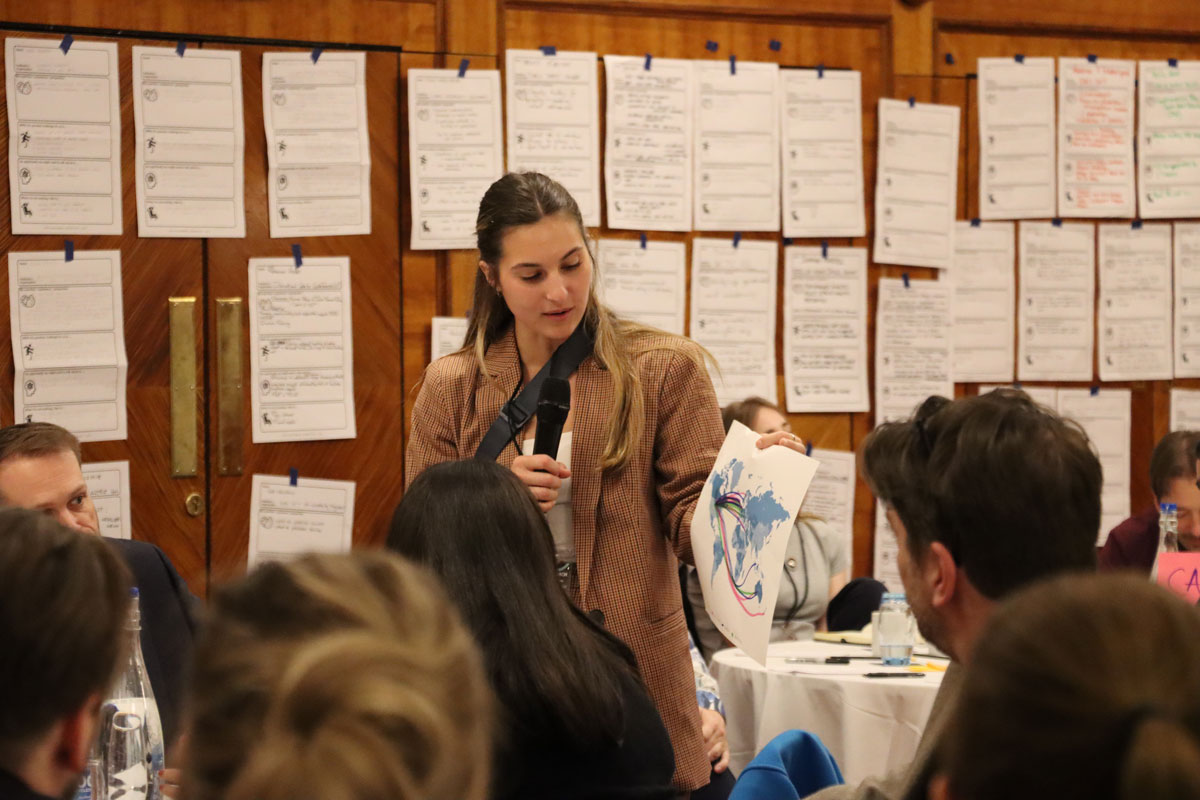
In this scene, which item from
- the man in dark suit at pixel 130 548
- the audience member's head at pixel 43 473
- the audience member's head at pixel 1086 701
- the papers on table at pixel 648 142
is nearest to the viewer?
the audience member's head at pixel 1086 701

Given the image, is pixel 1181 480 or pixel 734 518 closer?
pixel 734 518

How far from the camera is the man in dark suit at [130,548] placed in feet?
7.27

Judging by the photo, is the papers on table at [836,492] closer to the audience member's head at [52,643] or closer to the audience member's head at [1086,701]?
the audience member's head at [52,643]

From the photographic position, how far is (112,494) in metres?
4.36

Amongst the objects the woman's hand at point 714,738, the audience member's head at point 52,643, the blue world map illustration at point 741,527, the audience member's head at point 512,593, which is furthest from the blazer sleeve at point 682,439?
the audience member's head at point 52,643

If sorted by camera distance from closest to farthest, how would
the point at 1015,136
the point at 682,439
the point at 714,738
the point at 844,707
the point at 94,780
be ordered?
the point at 94,780, the point at 682,439, the point at 714,738, the point at 844,707, the point at 1015,136

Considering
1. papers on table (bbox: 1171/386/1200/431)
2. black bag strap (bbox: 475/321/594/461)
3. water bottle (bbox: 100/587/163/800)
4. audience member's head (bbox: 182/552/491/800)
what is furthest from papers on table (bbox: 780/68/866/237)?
audience member's head (bbox: 182/552/491/800)

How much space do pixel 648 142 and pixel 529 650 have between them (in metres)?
3.47

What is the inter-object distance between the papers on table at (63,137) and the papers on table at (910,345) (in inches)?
114

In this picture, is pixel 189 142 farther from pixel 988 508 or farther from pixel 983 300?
pixel 988 508

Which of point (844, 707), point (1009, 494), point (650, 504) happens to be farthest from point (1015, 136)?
point (1009, 494)

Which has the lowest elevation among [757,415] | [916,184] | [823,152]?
[757,415]

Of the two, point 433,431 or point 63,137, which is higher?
point 63,137

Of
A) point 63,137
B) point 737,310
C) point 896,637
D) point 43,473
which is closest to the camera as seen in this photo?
→ point 43,473
